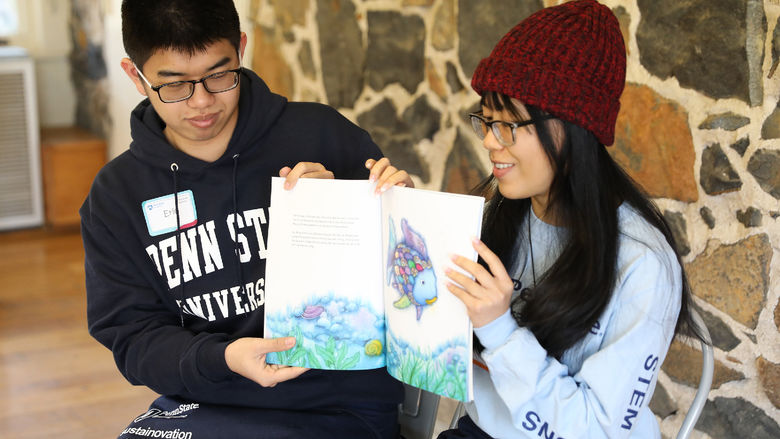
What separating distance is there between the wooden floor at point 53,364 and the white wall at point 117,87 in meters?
0.80

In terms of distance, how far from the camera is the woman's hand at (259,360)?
131cm

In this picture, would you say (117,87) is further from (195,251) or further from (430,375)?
(430,375)

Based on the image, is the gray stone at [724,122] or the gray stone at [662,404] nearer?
the gray stone at [724,122]

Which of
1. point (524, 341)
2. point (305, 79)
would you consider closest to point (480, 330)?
point (524, 341)

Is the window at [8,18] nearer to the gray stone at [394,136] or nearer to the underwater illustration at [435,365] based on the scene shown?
the gray stone at [394,136]

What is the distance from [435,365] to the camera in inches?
47.5

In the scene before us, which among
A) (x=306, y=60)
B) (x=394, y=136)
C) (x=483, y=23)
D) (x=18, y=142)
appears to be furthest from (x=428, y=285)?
(x=18, y=142)

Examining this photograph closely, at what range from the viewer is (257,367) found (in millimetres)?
1312


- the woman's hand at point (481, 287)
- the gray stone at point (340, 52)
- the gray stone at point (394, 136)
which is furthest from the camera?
the gray stone at point (340, 52)

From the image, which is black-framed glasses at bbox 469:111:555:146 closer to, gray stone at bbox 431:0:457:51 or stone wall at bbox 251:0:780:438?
stone wall at bbox 251:0:780:438

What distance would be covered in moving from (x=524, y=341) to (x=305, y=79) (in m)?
2.50

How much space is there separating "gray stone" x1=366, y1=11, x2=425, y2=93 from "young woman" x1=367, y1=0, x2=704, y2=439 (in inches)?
62.2

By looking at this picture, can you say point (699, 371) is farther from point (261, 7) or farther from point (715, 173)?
point (261, 7)

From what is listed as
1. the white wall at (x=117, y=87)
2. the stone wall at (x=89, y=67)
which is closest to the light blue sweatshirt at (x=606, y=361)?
the white wall at (x=117, y=87)
